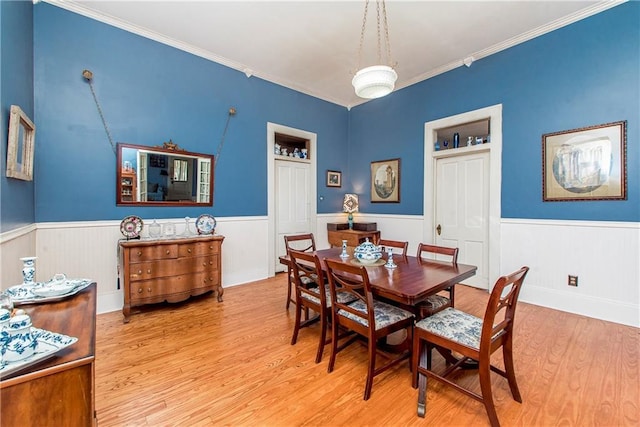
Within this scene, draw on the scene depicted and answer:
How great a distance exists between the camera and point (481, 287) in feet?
A: 13.1

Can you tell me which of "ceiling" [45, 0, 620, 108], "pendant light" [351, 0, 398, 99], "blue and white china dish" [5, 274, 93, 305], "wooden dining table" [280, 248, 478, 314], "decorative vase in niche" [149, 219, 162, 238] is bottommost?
"wooden dining table" [280, 248, 478, 314]

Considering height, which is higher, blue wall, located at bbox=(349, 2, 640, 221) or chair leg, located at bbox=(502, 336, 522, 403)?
blue wall, located at bbox=(349, 2, 640, 221)

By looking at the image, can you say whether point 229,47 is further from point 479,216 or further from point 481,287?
point 481,287

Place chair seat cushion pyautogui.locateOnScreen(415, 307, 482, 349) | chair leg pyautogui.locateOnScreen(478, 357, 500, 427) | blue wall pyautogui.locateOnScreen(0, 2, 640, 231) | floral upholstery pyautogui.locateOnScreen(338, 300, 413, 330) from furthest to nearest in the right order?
blue wall pyautogui.locateOnScreen(0, 2, 640, 231) < floral upholstery pyautogui.locateOnScreen(338, 300, 413, 330) < chair seat cushion pyautogui.locateOnScreen(415, 307, 482, 349) < chair leg pyautogui.locateOnScreen(478, 357, 500, 427)

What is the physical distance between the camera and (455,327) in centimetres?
172

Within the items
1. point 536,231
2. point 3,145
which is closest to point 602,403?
point 536,231

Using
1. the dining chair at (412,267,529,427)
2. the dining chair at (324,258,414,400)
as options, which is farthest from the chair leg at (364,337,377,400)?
the dining chair at (412,267,529,427)

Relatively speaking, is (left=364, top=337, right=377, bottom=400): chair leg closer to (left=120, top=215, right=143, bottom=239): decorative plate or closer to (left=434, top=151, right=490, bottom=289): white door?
(left=120, top=215, right=143, bottom=239): decorative plate

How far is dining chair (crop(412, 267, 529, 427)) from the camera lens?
147 centimetres

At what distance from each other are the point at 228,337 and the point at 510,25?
4678 millimetres

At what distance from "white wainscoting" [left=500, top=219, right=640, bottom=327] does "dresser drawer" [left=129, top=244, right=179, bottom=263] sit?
13.8 feet

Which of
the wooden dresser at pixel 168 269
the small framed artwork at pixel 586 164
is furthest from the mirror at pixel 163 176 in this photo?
the small framed artwork at pixel 586 164

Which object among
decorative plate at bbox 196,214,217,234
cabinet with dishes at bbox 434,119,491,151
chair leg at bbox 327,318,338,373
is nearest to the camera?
chair leg at bbox 327,318,338,373

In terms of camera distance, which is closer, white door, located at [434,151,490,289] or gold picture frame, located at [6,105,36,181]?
gold picture frame, located at [6,105,36,181]
